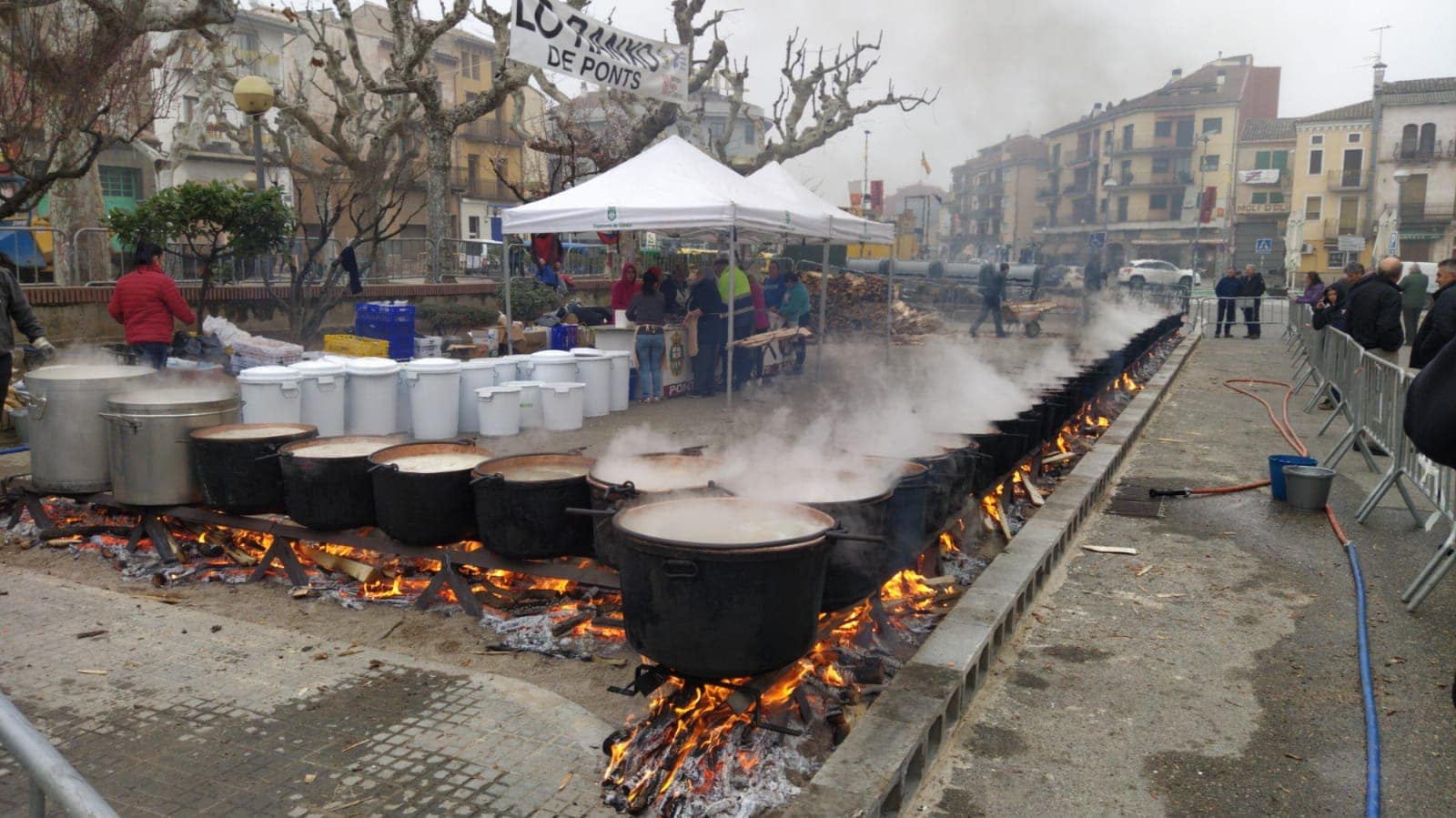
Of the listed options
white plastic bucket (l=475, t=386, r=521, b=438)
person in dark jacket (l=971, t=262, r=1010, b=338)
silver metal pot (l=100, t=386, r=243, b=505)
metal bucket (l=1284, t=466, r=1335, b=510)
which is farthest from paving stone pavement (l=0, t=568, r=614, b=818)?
person in dark jacket (l=971, t=262, r=1010, b=338)

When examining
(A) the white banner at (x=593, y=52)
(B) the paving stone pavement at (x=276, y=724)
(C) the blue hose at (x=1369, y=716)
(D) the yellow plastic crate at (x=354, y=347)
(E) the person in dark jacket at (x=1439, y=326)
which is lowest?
(B) the paving stone pavement at (x=276, y=724)

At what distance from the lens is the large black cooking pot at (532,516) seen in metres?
4.32

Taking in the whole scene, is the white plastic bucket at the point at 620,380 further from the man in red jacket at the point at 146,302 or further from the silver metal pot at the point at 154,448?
the silver metal pot at the point at 154,448

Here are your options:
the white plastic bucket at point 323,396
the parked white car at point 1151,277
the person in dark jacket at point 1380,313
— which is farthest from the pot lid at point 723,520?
the parked white car at point 1151,277

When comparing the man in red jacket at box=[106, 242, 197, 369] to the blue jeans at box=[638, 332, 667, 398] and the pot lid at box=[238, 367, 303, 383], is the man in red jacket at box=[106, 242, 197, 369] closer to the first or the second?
the pot lid at box=[238, 367, 303, 383]

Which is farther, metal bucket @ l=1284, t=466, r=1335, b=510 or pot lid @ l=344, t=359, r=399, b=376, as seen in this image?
pot lid @ l=344, t=359, r=399, b=376

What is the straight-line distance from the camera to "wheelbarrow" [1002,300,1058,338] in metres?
23.1

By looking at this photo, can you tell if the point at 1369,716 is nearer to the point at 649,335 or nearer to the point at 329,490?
the point at 329,490

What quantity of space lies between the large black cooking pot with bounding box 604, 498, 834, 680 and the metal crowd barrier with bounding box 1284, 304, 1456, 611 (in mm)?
1881

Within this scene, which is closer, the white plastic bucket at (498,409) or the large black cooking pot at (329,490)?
the large black cooking pot at (329,490)

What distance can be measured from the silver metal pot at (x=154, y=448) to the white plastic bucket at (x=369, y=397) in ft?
8.36

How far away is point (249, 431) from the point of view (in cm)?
552

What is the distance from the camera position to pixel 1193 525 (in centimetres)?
624

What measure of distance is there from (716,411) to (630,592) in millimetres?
7914
